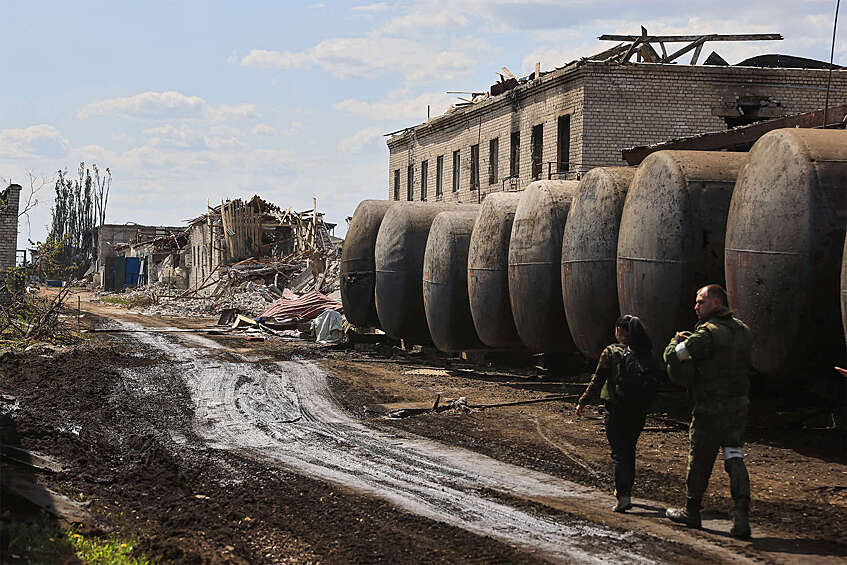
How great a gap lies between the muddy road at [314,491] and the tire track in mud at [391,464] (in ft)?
0.07

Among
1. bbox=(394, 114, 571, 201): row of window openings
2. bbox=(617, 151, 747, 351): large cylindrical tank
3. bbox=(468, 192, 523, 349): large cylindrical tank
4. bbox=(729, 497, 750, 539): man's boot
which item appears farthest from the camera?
bbox=(394, 114, 571, 201): row of window openings

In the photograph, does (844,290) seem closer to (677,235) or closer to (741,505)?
(677,235)

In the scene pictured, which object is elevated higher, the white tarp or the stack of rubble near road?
the stack of rubble near road

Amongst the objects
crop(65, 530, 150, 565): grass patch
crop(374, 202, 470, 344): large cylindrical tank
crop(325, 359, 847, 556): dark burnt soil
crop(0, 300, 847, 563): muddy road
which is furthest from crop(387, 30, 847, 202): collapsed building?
crop(65, 530, 150, 565): grass patch

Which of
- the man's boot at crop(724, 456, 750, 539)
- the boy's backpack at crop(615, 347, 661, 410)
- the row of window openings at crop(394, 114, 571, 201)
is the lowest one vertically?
the man's boot at crop(724, 456, 750, 539)

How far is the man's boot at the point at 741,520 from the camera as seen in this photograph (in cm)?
608

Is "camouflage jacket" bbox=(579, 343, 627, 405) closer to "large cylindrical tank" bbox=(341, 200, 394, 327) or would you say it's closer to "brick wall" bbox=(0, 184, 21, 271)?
"large cylindrical tank" bbox=(341, 200, 394, 327)

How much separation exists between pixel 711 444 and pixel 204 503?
3.71m

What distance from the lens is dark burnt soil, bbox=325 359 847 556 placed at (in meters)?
6.83

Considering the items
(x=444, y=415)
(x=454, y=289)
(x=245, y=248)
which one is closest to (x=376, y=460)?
(x=444, y=415)

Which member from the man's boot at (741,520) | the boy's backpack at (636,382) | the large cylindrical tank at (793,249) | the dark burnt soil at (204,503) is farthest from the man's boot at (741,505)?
the large cylindrical tank at (793,249)

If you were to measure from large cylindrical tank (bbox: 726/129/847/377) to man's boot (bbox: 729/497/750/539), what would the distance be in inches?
113

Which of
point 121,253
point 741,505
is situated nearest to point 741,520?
point 741,505

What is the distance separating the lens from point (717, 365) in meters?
6.43
